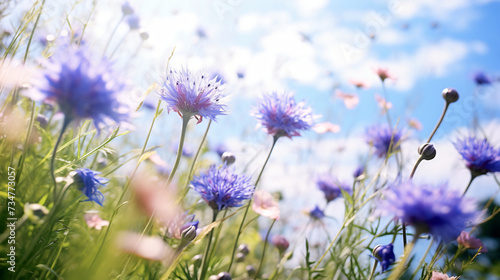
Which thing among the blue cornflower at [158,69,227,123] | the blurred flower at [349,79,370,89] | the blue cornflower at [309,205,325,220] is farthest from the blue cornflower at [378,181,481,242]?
Result: the blurred flower at [349,79,370,89]

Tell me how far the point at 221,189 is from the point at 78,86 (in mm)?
540

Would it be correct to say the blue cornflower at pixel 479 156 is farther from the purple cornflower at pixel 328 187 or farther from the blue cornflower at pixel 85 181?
the blue cornflower at pixel 85 181

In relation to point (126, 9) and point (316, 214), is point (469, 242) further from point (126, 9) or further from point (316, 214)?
point (126, 9)

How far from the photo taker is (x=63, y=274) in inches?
38.6

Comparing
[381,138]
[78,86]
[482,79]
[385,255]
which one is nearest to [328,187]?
[381,138]

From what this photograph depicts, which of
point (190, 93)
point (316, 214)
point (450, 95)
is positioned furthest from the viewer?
point (316, 214)

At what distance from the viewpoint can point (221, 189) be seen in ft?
3.38

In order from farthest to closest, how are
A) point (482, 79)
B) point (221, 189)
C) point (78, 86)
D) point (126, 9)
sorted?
point (482, 79) → point (126, 9) → point (221, 189) → point (78, 86)

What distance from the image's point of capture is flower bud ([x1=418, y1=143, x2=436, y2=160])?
3.41 feet

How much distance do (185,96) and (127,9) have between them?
3.83 feet

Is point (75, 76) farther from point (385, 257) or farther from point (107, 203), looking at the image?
point (107, 203)

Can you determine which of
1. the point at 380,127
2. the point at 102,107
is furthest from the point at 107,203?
the point at 380,127

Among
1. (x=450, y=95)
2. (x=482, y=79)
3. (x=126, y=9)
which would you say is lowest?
(x=450, y=95)

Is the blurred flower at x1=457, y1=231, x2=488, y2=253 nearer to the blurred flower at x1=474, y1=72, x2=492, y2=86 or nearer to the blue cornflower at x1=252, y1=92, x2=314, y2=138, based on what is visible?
the blue cornflower at x1=252, y1=92, x2=314, y2=138
